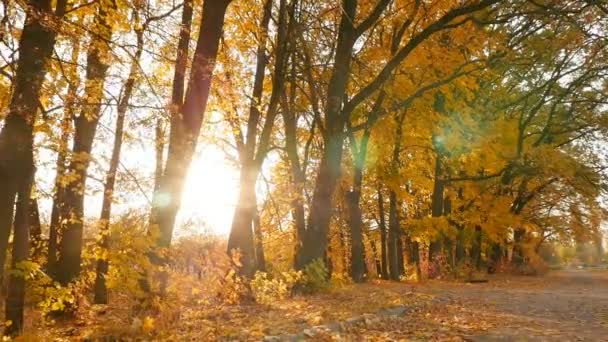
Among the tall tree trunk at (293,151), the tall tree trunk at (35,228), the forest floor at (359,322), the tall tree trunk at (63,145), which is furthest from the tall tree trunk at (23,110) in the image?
the tall tree trunk at (293,151)

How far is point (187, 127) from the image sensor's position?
784cm

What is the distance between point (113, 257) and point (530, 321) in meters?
7.41

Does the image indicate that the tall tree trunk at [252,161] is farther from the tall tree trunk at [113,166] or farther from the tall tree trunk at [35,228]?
the tall tree trunk at [35,228]

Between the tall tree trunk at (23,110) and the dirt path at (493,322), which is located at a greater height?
the tall tree trunk at (23,110)

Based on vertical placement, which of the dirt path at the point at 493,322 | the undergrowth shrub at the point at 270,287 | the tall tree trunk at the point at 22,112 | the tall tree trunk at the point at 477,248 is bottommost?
the dirt path at the point at 493,322

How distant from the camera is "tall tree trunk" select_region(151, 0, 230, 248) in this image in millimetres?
7723

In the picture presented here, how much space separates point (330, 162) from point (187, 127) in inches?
194

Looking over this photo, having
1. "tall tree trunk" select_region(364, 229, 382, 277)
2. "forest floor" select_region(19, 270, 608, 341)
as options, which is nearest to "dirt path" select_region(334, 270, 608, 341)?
"forest floor" select_region(19, 270, 608, 341)

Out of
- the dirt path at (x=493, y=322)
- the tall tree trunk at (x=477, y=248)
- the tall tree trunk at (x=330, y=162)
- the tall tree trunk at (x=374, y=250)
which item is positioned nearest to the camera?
the dirt path at (x=493, y=322)

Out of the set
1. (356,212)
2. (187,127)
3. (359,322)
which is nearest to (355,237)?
(356,212)

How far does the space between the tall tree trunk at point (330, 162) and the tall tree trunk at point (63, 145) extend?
5365 millimetres

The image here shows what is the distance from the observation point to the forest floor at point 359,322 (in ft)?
Answer: 22.3

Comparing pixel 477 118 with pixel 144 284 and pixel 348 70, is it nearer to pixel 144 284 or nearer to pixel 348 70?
pixel 348 70

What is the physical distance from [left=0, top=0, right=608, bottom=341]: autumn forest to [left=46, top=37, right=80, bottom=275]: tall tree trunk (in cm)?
5
